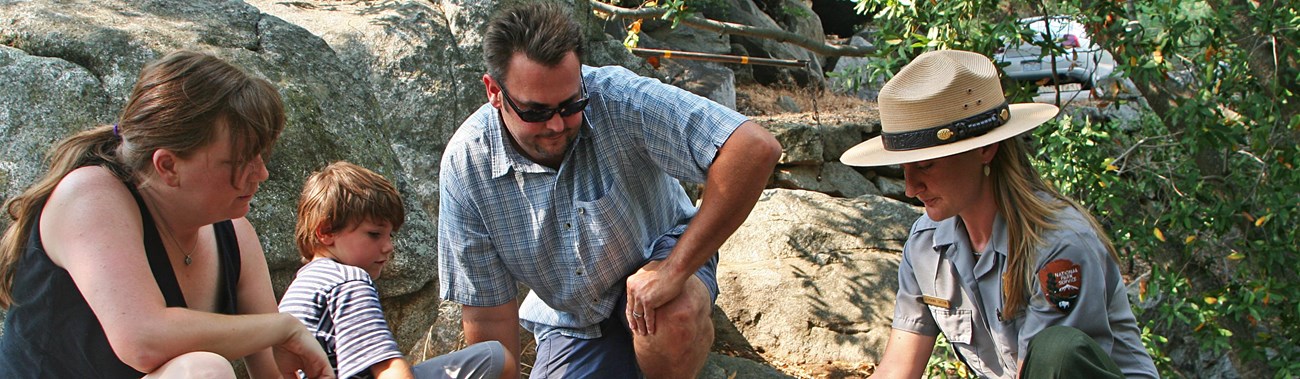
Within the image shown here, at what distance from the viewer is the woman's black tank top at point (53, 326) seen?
227 cm

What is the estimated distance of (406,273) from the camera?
378cm

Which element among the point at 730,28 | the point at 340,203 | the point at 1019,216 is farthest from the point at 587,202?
the point at 730,28

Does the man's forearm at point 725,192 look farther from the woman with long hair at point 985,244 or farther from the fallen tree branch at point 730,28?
the fallen tree branch at point 730,28

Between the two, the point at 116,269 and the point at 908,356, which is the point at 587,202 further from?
the point at 116,269

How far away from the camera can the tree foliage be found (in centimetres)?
473

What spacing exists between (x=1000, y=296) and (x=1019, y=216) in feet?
0.75

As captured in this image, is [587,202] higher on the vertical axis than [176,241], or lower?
lower

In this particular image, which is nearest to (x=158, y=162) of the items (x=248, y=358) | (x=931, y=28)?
(x=248, y=358)

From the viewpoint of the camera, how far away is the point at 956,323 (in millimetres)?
3016

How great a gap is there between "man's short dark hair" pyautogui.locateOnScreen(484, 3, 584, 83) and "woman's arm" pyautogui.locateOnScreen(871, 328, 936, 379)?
120cm

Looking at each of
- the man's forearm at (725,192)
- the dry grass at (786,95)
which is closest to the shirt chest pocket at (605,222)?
the man's forearm at (725,192)

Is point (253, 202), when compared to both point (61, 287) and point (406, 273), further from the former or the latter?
point (61, 287)

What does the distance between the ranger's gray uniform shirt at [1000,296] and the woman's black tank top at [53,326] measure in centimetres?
195

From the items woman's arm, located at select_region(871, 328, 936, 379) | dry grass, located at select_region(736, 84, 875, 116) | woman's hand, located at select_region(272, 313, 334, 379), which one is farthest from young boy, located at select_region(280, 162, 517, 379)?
dry grass, located at select_region(736, 84, 875, 116)
